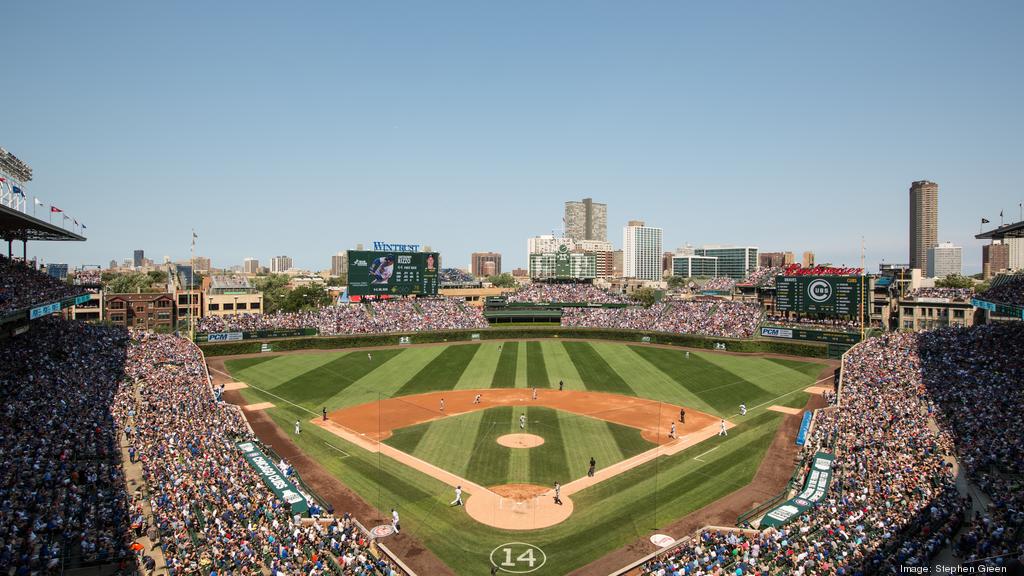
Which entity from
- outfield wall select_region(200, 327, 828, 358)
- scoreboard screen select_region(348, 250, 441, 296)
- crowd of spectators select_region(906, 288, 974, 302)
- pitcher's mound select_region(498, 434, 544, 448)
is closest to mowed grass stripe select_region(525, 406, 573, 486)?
pitcher's mound select_region(498, 434, 544, 448)

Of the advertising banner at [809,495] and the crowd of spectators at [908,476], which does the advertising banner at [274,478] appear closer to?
the crowd of spectators at [908,476]

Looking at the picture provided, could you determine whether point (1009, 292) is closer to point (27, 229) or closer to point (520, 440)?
point (520, 440)

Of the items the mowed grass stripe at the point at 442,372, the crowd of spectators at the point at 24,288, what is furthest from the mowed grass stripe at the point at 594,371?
the crowd of spectators at the point at 24,288

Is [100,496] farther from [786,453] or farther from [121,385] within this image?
[786,453]

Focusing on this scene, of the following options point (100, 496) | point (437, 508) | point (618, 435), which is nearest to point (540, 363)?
point (618, 435)

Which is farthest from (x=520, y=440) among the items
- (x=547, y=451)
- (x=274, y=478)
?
(x=274, y=478)

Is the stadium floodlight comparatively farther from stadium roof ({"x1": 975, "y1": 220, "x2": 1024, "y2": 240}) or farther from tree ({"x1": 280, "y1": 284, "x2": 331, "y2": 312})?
stadium roof ({"x1": 975, "y1": 220, "x2": 1024, "y2": 240})

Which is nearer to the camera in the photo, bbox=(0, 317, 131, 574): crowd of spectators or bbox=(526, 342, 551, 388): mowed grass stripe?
bbox=(0, 317, 131, 574): crowd of spectators
